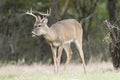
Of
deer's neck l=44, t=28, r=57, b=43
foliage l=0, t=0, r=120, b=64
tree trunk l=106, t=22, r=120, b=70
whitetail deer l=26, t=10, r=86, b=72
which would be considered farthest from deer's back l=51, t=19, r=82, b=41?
foliage l=0, t=0, r=120, b=64

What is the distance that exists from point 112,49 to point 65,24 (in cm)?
178

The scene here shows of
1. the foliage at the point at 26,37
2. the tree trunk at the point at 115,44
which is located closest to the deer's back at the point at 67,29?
the tree trunk at the point at 115,44

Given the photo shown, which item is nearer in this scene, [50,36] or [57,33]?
[50,36]

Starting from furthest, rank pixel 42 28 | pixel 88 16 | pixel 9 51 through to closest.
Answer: pixel 88 16 < pixel 9 51 < pixel 42 28

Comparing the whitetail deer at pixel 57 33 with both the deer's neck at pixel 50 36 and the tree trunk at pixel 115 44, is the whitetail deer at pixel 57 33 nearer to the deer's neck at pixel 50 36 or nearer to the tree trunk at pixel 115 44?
the deer's neck at pixel 50 36

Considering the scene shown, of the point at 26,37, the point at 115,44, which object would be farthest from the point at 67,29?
the point at 26,37

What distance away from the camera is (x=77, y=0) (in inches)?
1069

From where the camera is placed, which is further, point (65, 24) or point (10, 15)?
point (10, 15)

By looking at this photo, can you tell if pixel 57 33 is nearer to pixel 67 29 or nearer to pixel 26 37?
pixel 67 29

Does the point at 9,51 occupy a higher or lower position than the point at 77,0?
lower

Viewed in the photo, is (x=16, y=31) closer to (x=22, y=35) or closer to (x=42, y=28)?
(x=22, y=35)

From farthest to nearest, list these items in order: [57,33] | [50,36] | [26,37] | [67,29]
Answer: [26,37]
[67,29]
[57,33]
[50,36]

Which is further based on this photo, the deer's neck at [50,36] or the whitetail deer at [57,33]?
the deer's neck at [50,36]

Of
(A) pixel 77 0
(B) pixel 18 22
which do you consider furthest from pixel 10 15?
(A) pixel 77 0
